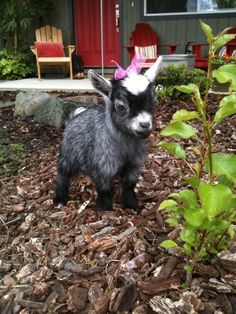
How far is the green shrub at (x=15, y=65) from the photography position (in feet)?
35.4

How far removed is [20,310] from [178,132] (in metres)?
1.44

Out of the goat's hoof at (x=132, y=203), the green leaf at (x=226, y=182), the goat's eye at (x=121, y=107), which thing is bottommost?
the goat's hoof at (x=132, y=203)

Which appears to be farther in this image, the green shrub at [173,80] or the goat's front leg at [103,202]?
the green shrub at [173,80]

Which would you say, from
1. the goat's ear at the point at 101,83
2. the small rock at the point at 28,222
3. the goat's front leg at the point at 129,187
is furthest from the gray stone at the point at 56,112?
the goat's ear at the point at 101,83

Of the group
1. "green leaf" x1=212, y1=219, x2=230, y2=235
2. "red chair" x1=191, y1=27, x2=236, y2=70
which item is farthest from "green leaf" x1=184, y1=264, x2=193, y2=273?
"red chair" x1=191, y1=27, x2=236, y2=70

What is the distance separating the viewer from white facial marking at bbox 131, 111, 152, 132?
2625 millimetres

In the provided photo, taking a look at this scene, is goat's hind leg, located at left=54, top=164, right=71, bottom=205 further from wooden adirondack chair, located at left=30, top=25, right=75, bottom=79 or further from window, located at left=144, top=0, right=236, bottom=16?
window, located at left=144, top=0, right=236, bottom=16

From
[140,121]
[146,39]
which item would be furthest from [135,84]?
[146,39]

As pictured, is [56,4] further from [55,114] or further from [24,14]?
[55,114]

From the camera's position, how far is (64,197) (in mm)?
3568

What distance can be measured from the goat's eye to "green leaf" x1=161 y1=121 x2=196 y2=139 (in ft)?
3.25

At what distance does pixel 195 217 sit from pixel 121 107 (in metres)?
1.20

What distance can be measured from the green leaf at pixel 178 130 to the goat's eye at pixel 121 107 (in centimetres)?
99

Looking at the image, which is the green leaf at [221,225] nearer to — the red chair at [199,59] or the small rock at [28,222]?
the small rock at [28,222]
